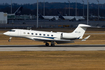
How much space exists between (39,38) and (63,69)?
53.0ft

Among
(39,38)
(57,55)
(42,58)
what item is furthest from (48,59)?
(39,38)

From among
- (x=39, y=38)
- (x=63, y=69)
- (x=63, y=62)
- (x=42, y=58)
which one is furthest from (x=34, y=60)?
(x=39, y=38)

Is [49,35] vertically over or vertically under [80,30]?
under

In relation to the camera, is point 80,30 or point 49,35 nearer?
point 49,35

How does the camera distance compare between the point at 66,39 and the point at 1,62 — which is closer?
the point at 1,62

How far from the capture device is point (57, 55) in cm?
3019

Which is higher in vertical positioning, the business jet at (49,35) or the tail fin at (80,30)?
the tail fin at (80,30)

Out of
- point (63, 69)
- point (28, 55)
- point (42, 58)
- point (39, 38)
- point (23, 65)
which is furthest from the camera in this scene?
point (39, 38)

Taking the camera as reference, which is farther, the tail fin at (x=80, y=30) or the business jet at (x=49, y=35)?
the tail fin at (x=80, y=30)

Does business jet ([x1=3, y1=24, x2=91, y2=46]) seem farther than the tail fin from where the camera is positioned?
No

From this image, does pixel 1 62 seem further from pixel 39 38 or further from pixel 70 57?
pixel 39 38

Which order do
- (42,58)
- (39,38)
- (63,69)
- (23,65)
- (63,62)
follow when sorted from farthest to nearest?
(39,38) → (42,58) → (63,62) → (23,65) → (63,69)

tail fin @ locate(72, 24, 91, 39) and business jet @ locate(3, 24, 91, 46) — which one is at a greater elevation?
tail fin @ locate(72, 24, 91, 39)

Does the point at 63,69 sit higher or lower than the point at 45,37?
lower
